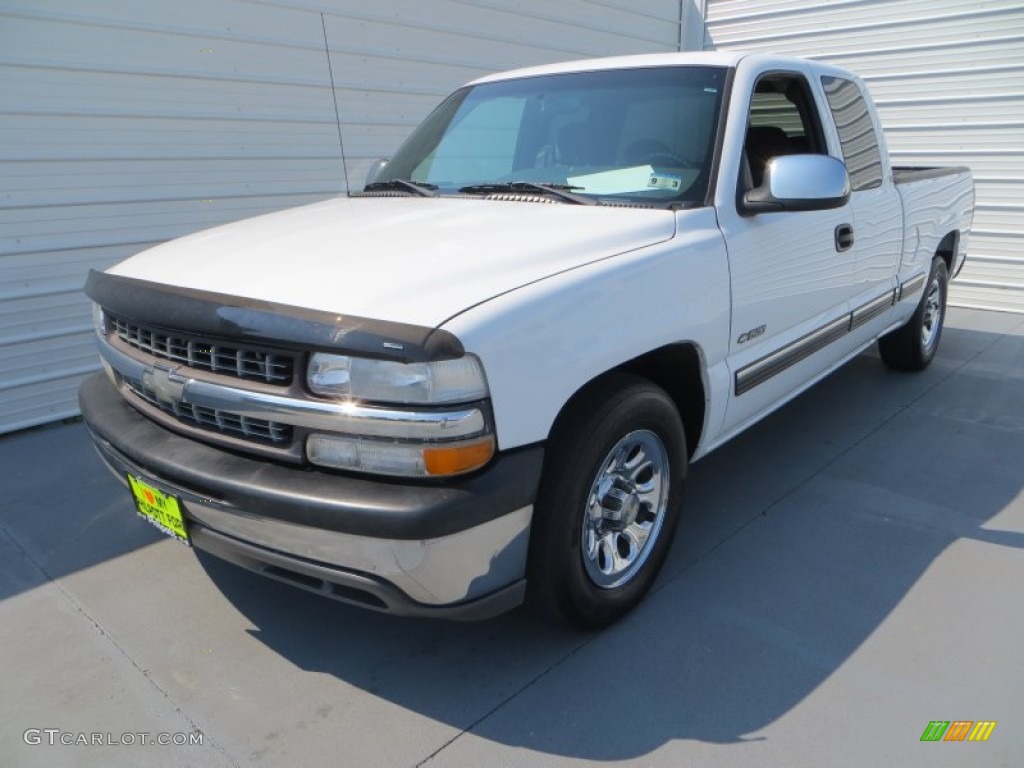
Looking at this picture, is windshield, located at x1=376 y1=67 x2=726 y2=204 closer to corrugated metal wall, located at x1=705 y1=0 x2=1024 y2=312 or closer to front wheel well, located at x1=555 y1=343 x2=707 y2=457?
front wheel well, located at x1=555 y1=343 x2=707 y2=457

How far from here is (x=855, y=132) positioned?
3.90 meters

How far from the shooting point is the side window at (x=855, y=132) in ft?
12.2

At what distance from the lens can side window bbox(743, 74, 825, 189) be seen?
128 inches

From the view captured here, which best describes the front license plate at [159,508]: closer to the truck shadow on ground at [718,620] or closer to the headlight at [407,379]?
the truck shadow on ground at [718,620]

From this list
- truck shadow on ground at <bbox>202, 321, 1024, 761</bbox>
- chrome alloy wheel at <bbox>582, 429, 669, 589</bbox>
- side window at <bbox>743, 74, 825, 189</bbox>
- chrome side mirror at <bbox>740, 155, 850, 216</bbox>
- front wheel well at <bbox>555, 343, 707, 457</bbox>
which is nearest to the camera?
truck shadow on ground at <bbox>202, 321, 1024, 761</bbox>

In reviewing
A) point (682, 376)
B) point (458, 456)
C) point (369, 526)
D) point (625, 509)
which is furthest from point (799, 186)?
point (369, 526)

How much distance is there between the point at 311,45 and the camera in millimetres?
5711

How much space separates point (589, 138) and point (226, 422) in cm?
182

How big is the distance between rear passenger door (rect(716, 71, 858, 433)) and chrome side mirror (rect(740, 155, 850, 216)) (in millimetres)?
76

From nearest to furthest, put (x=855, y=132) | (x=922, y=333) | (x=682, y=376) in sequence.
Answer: (x=682, y=376) < (x=855, y=132) < (x=922, y=333)

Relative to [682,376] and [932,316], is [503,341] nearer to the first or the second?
[682,376]

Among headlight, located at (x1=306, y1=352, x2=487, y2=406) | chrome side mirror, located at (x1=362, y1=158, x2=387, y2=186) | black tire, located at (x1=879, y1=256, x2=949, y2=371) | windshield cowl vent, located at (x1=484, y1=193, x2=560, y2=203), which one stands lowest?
black tire, located at (x1=879, y1=256, x2=949, y2=371)

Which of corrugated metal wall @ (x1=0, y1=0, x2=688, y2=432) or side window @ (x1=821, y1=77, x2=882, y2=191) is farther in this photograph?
corrugated metal wall @ (x1=0, y1=0, x2=688, y2=432)

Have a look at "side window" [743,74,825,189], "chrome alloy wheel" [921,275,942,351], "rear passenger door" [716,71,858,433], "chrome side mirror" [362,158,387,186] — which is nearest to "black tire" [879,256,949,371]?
"chrome alloy wheel" [921,275,942,351]
